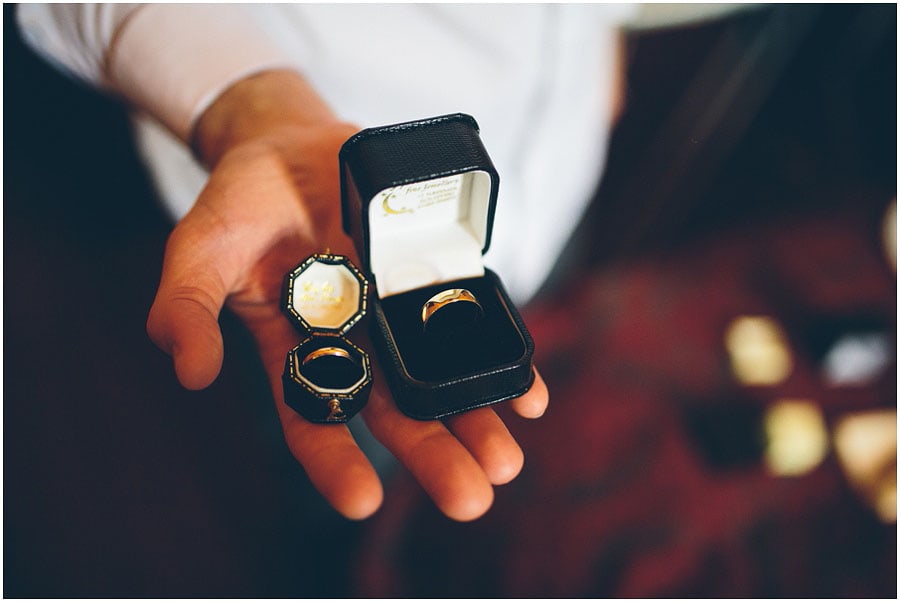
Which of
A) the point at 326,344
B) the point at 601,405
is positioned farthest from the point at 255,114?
the point at 601,405

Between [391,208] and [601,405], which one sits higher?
[391,208]

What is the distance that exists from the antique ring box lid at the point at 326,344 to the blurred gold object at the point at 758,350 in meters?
1.00

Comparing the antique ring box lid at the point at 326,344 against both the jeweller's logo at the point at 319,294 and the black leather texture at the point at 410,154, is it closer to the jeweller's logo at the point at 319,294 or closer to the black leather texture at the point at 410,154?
the jeweller's logo at the point at 319,294

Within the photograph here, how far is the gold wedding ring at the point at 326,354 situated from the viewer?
867mm

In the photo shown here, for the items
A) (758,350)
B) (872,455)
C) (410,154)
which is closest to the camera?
(410,154)

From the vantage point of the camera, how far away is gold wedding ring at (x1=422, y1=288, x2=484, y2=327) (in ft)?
3.03

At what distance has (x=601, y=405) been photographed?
57.9 inches

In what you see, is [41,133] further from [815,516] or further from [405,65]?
[815,516]

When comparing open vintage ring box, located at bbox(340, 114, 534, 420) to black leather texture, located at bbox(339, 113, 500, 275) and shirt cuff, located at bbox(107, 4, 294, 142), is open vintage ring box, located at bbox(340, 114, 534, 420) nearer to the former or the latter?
black leather texture, located at bbox(339, 113, 500, 275)

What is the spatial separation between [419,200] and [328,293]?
0.58 ft

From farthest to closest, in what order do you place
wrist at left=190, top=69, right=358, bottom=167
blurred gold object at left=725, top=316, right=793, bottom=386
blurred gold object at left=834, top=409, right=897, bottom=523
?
blurred gold object at left=725, top=316, right=793, bottom=386 → blurred gold object at left=834, top=409, right=897, bottom=523 → wrist at left=190, top=69, right=358, bottom=167

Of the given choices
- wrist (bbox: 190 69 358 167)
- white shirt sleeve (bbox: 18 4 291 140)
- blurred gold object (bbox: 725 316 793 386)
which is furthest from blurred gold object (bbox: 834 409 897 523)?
white shirt sleeve (bbox: 18 4 291 140)

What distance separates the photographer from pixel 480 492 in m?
0.78

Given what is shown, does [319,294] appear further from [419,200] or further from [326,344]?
[419,200]
